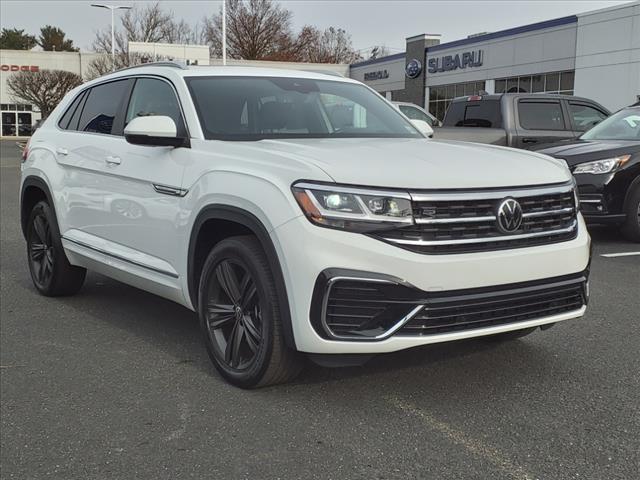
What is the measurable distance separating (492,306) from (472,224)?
0.40m

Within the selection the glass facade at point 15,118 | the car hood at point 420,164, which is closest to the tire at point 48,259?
the car hood at point 420,164

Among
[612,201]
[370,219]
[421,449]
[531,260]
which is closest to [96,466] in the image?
[421,449]

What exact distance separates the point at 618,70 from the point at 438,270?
27144mm

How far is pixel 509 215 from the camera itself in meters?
3.36

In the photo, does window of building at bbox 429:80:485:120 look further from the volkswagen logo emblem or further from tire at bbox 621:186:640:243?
the volkswagen logo emblem

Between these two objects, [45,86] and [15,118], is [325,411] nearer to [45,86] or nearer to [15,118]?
[45,86]

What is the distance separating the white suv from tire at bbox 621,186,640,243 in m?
4.48

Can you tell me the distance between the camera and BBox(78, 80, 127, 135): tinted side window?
16.9 ft

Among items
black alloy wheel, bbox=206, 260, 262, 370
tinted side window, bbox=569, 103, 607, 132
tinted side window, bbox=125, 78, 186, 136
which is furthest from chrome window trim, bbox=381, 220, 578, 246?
tinted side window, bbox=569, 103, 607, 132

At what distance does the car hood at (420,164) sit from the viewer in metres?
3.22

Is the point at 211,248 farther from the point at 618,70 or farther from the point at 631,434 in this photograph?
the point at 618,70

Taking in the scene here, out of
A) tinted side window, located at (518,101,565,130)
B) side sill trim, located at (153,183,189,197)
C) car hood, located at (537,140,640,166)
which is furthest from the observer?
tinted side window, located at (518,101,565,130)

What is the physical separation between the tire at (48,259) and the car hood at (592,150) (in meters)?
5.66

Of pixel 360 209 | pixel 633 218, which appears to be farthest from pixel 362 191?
pixel 633 218
